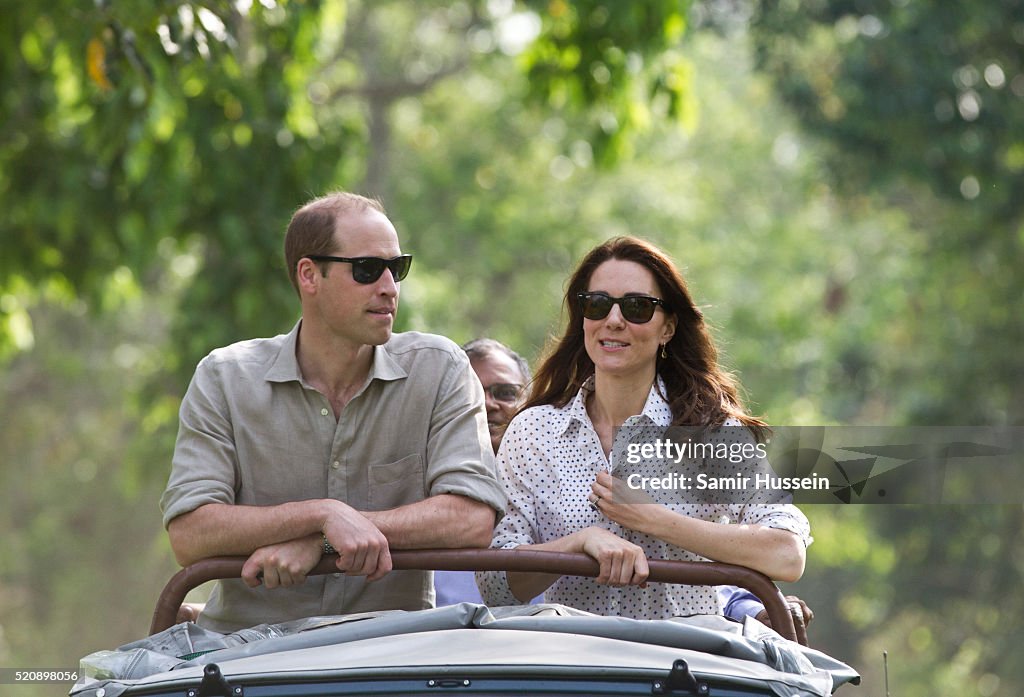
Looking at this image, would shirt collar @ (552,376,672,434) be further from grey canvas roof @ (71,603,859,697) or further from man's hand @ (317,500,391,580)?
grey canvas roof @ (71,603,859,697)

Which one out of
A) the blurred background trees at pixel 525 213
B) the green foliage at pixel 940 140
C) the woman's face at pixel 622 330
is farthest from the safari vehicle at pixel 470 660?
the green foliage at pixel 940 140

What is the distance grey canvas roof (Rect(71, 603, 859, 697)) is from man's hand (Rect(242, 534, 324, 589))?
0.29 metres

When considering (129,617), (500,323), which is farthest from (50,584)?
(500,323)

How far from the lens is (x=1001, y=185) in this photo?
14.6 m

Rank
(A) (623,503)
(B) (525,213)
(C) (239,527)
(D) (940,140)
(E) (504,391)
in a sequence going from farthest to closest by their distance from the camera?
1. (B) (525,213)
2. (D) (940,140)
3. (E) (504,391)
4. (A) (623,503)
5. (C) (239,527)

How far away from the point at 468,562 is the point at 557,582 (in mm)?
512

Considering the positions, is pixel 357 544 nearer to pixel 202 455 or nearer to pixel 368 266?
pixel 202 455

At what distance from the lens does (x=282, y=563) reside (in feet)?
11.7

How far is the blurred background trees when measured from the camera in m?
8.34

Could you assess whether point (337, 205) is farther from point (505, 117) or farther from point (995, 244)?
point (505, 117)

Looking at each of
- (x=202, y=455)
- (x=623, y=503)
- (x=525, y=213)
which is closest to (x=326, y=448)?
(x=202, y=455)

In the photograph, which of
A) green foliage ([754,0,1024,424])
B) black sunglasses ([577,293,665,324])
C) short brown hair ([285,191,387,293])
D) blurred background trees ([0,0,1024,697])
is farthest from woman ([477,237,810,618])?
green foliage ([754,0,1024,424])

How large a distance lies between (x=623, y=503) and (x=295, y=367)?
2.82 ft

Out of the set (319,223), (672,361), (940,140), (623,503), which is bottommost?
(623,503)
